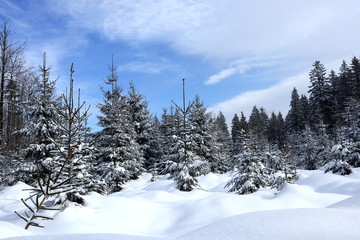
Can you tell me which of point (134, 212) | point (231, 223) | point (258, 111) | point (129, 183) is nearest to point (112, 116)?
point (129, 183)

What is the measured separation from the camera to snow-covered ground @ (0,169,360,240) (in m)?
2.65

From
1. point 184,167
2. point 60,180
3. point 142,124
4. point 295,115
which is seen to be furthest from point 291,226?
point 295,115

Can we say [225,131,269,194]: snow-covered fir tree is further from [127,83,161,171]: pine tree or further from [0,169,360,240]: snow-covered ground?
[127,83,161,171]: pine tree

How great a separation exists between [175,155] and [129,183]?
8.42 metres

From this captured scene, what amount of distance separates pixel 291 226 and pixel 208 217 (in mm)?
4608

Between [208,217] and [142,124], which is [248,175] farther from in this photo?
[142,124]

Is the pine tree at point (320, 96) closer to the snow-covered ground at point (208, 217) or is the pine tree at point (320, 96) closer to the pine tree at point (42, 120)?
the snow-covered ground at point (208, 217)

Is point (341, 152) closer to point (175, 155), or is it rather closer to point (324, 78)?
point (175, 155)

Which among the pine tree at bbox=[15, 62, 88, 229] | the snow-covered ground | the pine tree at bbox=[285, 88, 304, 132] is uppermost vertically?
the pine tree at bbox=[285, 88, 304, 132]

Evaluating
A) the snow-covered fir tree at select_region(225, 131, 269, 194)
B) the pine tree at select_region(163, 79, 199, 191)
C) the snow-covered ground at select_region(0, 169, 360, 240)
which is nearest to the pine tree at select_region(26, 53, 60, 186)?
the snow-covered ground at select_region(0, 169, 360, 240)

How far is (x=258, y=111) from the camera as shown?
227ft

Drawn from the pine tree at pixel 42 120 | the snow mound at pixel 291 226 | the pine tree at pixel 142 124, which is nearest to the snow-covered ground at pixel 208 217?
the snow mound at pixel 291 226

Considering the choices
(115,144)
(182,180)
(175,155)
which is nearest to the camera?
(182,180)

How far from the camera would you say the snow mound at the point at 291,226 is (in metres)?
A: 2.48
